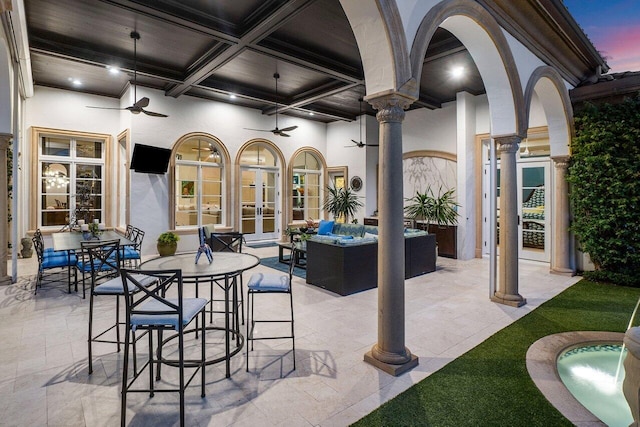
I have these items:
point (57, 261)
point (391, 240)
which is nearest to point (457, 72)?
point (391, 240)

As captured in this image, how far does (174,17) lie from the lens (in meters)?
4.41

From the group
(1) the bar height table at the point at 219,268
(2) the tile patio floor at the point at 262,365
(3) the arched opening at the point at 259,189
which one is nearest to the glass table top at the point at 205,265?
(1) the bar height table at the point at 219,268

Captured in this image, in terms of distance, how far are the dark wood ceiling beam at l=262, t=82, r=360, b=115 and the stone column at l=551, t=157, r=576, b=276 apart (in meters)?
4.05

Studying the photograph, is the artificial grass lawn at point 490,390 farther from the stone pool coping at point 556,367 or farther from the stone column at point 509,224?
the stone column at point 509,224

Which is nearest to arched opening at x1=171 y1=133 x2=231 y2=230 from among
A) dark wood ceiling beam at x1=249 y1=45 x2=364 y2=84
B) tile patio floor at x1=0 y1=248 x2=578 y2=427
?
dark wood ceiling beam at x1=249 y1=45 x2=364 y2=84

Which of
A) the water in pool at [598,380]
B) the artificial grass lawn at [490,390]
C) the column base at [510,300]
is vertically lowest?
the water in pool at [598,380]

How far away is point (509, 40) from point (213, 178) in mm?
7037

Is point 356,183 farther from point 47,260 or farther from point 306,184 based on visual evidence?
point 47,260

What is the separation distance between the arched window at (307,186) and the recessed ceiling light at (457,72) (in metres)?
5.07

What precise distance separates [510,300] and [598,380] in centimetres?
171

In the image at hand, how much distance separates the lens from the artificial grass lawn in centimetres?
210

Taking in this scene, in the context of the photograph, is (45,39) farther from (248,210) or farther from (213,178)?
(248,210)

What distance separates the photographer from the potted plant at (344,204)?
9.96 meters

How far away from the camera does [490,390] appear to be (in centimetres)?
242
